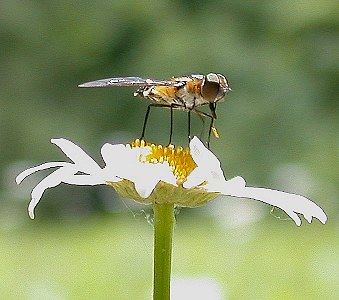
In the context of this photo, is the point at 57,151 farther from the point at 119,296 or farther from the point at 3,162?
the point at 119,296

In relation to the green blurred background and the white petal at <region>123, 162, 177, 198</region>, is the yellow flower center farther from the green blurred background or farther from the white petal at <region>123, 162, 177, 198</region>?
the green blurred background

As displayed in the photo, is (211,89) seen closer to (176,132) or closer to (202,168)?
(202,168)

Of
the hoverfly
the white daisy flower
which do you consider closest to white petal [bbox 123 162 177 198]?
the white daisy flower

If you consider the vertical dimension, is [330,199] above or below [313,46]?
below

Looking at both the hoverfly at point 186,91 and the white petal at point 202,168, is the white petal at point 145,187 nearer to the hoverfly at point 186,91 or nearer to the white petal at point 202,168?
the white petal at point 202,168

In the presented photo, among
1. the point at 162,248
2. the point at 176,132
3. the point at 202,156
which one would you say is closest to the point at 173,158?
the point at 202,156

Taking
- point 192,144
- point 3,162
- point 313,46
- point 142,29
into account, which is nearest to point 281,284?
point 192,144

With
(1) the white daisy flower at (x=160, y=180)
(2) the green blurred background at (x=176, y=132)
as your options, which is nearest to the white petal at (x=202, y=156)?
(1) the white daisy flower at (x=160, y=180)
